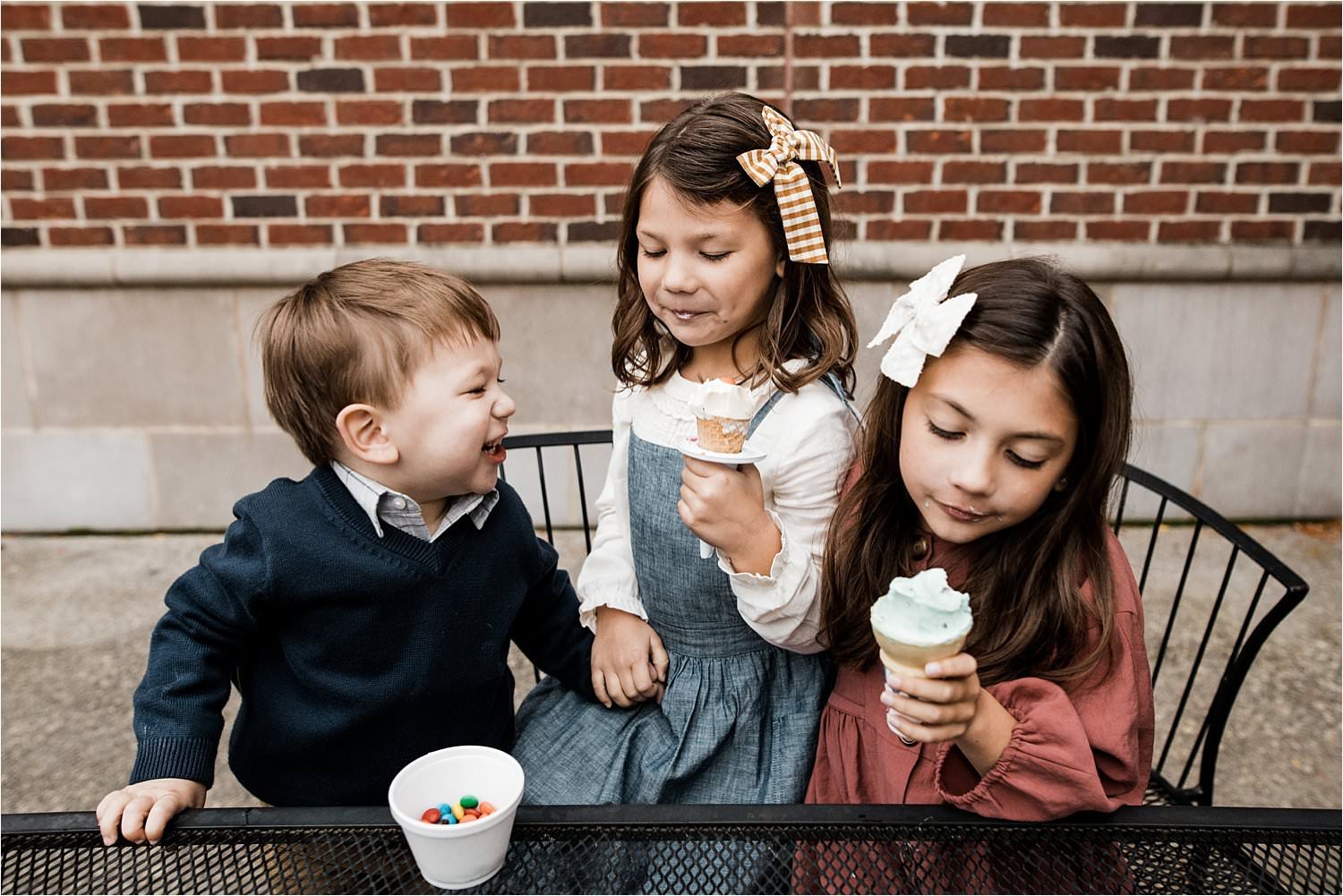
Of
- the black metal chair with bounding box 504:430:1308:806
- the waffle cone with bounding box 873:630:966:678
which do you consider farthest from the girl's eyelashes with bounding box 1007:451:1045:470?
the black metal chair with bounding box 504:430:1308:806

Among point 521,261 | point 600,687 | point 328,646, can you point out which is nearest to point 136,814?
point 328,646

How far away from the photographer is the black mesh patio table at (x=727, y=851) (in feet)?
3.71

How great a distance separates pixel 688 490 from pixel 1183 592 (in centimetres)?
220

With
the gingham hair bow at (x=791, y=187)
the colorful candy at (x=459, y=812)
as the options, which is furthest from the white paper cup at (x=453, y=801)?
the gingham hair bow at (x=791, y=187)

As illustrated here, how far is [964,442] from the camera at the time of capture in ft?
4.27

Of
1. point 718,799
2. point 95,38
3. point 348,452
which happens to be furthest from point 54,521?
point 718,799

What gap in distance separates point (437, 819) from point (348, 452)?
0.60 m

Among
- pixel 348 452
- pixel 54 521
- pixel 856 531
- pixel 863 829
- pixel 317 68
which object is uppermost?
pixel 317 68

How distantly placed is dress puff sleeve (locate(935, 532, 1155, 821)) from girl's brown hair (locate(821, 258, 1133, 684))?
0.13 feet

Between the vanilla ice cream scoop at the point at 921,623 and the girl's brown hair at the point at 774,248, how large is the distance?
522 millimetres

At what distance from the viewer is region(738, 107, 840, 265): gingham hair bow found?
59.7 inches

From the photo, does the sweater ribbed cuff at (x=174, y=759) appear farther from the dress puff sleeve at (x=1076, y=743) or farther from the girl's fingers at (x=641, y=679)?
the dress puff sleeve at (x=1076, y=743)

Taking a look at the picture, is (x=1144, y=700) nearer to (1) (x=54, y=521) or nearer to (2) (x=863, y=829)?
(2) (x=863, y=829)

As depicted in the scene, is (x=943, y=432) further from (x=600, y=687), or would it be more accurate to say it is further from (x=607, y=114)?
(x=607, y=114)
